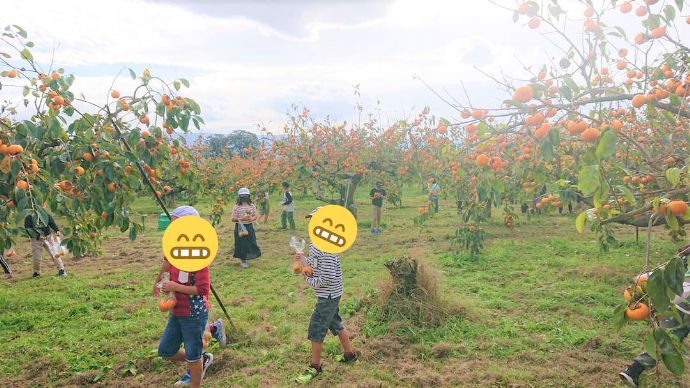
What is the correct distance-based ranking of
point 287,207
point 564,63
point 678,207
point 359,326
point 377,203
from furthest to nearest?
point 287,207 → point 377,203 → point 359,326 → point 564,63 → point 678,207

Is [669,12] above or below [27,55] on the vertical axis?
above

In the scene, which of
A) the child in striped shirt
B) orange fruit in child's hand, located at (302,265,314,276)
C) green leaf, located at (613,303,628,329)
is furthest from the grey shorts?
green leaf, located at (613,303,628,329)

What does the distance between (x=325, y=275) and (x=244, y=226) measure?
4676mm

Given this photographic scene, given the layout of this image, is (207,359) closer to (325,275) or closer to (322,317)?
(322,317)

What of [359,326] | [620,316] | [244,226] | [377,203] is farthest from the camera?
[377,203]

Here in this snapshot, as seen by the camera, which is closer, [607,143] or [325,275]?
[607,143]

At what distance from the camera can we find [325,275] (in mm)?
3658

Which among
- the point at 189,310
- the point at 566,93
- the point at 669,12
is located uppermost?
the point at 669,12

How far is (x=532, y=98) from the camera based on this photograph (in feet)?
6.83

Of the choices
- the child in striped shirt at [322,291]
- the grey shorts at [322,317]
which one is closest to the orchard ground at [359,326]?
the child in striped shirt at [322,291]

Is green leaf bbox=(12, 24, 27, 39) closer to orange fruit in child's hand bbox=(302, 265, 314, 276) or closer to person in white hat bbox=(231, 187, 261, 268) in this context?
orange fruit in child's hand bbox=(302, 265, 314, 276)

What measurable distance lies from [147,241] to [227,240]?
70.1 inches

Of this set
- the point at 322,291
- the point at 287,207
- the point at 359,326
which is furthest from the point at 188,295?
the point at 287,207

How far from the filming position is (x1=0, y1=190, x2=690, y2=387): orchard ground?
388 centimetres
